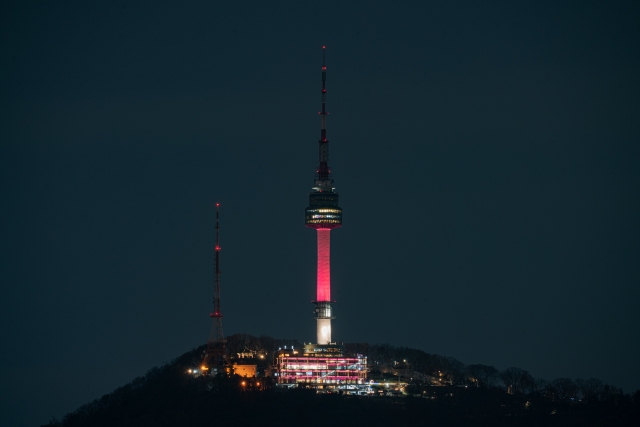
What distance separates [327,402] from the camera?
6722 inches

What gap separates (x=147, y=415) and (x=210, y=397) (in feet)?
32.1

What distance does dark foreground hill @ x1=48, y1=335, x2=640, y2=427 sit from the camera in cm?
16675

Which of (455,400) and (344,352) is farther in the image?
(344,352)

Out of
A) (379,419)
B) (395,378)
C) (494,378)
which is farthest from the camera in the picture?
(494,378)

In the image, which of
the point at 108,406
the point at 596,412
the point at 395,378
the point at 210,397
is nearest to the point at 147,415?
the point at 210,397

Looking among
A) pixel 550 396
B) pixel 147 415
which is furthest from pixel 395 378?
pixel 147 415

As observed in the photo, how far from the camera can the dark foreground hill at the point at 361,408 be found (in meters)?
167

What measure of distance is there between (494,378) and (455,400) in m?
22.2

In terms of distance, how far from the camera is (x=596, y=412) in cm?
17212

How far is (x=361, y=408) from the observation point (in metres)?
169

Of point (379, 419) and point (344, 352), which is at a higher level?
point (344, 352)

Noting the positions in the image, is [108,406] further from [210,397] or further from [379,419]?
[379,419]

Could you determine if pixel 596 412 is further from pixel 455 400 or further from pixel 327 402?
pixel 327 402

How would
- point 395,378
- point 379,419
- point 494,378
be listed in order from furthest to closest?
point 494,378 → point 395,378 → point 379,419
